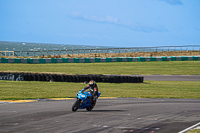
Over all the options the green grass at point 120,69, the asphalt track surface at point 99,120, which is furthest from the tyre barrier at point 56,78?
the asphalt track surface at point 99,120

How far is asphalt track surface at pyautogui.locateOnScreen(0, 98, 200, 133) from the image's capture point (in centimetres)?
899

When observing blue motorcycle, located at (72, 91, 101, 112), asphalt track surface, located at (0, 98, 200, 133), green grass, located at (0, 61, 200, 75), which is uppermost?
blue motorcycle, located at (72, 91, 101, 112)

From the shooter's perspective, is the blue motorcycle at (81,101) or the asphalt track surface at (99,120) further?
the blue motorcycle at (81,101)

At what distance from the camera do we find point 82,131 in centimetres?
866

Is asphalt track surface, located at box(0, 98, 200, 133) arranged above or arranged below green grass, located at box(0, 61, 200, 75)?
above

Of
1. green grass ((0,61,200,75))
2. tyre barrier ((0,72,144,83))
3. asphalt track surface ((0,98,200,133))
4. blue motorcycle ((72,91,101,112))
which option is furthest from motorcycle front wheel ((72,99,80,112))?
green grass ((0,61,200,75))

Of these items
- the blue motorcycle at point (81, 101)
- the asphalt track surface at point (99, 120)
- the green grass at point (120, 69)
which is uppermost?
the blue motorcycle at point (81, 101)

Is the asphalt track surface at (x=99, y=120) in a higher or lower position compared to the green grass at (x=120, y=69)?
higher

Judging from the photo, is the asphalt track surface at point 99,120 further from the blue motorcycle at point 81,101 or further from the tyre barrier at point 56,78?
the tyre barrier at point 56,78

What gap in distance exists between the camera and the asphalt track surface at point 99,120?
8.99m

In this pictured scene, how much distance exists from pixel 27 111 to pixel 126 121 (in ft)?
13.2

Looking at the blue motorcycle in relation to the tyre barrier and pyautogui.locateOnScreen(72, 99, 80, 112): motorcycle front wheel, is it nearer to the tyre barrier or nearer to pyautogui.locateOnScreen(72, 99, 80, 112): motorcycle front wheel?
pyautogui.locateOnScreen(72, 99, 80, 112): motorcycle front wheel

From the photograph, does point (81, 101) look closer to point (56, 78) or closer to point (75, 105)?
point (75, 105)

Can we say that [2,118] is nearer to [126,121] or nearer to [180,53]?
[126,121]
